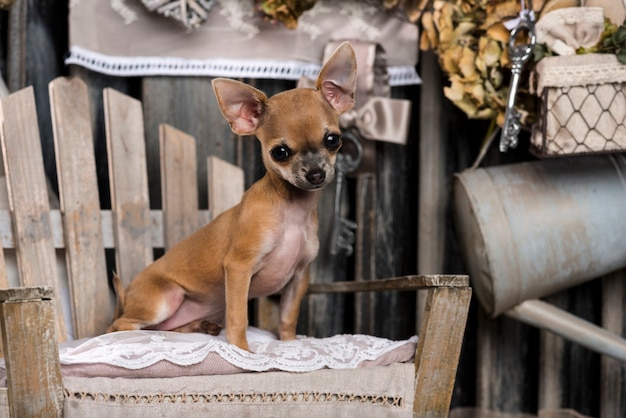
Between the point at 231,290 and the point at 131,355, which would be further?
the point at 231,290

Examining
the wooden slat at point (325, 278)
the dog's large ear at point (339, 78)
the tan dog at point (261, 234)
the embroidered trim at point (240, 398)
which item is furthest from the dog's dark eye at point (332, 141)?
the wooden slat at point (325, 278)

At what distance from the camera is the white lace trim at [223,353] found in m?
1.40

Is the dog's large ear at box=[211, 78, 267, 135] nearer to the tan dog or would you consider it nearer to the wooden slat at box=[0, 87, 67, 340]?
the tan dog

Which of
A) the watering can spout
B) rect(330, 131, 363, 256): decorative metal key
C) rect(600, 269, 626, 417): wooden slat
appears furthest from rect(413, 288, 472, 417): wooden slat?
rect(600, 269, 626, 417): wooden slat

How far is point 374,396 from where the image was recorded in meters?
1.47

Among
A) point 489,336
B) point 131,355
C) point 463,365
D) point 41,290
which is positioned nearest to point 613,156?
point 489,336

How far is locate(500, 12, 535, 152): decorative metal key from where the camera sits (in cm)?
187

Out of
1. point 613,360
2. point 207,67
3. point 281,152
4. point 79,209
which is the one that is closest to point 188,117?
point 207,67

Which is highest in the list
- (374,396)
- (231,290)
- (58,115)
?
(58,115)

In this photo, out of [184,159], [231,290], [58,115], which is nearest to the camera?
[231,290]

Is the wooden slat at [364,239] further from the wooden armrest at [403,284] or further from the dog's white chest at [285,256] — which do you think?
the dog's white chest at [285,256]

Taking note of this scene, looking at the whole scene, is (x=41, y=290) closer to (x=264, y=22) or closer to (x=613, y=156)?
(x=264, y=22)

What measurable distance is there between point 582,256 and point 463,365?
0.64m

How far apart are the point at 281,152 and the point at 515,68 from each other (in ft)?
2.23
